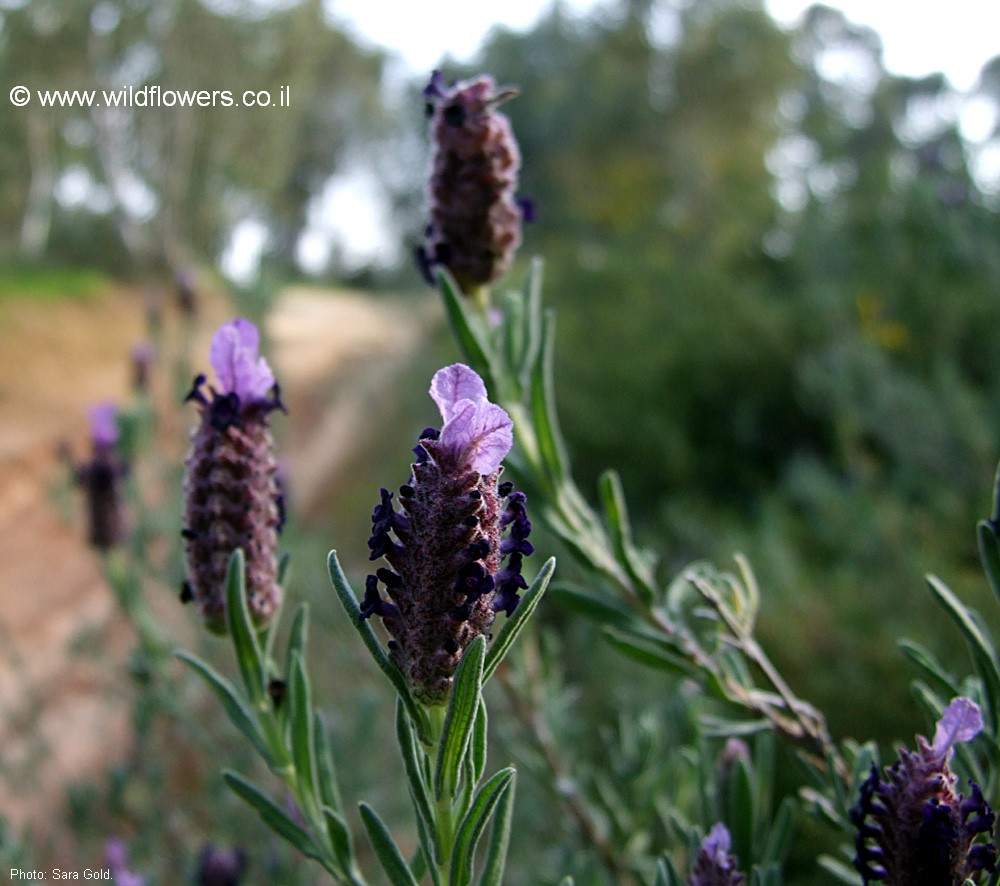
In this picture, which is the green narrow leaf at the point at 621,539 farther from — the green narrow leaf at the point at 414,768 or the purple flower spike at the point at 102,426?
the purple flower spike at the point at 102,426

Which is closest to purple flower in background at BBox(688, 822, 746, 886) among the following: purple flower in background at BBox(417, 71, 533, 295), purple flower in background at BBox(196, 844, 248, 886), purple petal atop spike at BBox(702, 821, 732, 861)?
purple petal atop spike at BBox(702, 821, 732, 861)

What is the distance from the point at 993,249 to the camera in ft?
10.6

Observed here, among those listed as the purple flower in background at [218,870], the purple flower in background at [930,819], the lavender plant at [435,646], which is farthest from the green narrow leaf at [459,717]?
the purple flower in background at [218,870]

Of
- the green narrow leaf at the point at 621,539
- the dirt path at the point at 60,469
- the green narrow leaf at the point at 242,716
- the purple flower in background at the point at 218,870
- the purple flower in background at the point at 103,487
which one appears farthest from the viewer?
the dirt path at the point at 60,469


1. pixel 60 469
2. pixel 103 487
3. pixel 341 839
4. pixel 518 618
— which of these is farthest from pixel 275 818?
pixel 60 469

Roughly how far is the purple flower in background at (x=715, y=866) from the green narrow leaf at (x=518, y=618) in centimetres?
19

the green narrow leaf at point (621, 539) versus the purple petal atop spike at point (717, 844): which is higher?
the green narrow leaf at point (621, 539)

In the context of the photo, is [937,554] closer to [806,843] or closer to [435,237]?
[806,843]

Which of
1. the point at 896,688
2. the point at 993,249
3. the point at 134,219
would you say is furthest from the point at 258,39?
the point at 896,688

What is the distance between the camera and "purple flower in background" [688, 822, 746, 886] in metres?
0.56

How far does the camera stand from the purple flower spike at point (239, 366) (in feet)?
2.34

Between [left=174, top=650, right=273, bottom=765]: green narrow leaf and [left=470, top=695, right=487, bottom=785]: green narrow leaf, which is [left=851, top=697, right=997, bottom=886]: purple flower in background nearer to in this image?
[left=470, top=695, right=487, bottom=785]: green narrow leaf

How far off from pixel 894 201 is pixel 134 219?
10.2m

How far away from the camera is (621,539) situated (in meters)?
0.81
